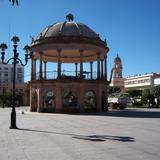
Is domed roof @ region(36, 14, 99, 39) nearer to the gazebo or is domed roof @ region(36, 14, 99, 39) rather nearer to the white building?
the gazebo

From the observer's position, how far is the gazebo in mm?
43281

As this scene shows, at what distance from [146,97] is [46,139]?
62692 millimetres

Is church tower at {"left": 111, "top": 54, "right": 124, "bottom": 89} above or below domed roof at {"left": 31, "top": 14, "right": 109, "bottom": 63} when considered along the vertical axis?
above

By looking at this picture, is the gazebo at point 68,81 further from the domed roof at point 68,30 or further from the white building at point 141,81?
the white building at point 141,81

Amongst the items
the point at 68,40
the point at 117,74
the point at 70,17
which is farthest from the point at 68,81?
the point at 117,74

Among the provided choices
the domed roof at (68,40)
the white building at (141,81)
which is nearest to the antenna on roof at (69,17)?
the domed roof at (68,40)

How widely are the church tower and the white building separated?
6024mm

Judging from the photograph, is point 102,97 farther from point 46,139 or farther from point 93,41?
point 46,139

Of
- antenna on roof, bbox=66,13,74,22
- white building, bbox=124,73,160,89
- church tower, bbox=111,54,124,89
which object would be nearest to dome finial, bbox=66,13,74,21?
antenna on roof, bbox=66,13,74,22

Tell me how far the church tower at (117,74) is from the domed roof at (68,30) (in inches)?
4106

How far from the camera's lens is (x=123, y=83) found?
552 ft

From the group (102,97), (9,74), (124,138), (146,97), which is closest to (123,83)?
(9,74)

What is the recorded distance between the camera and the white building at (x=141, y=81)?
488ft

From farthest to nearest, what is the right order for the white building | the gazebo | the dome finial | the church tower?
the church tower → the white building → the dome finial → the gazebo
